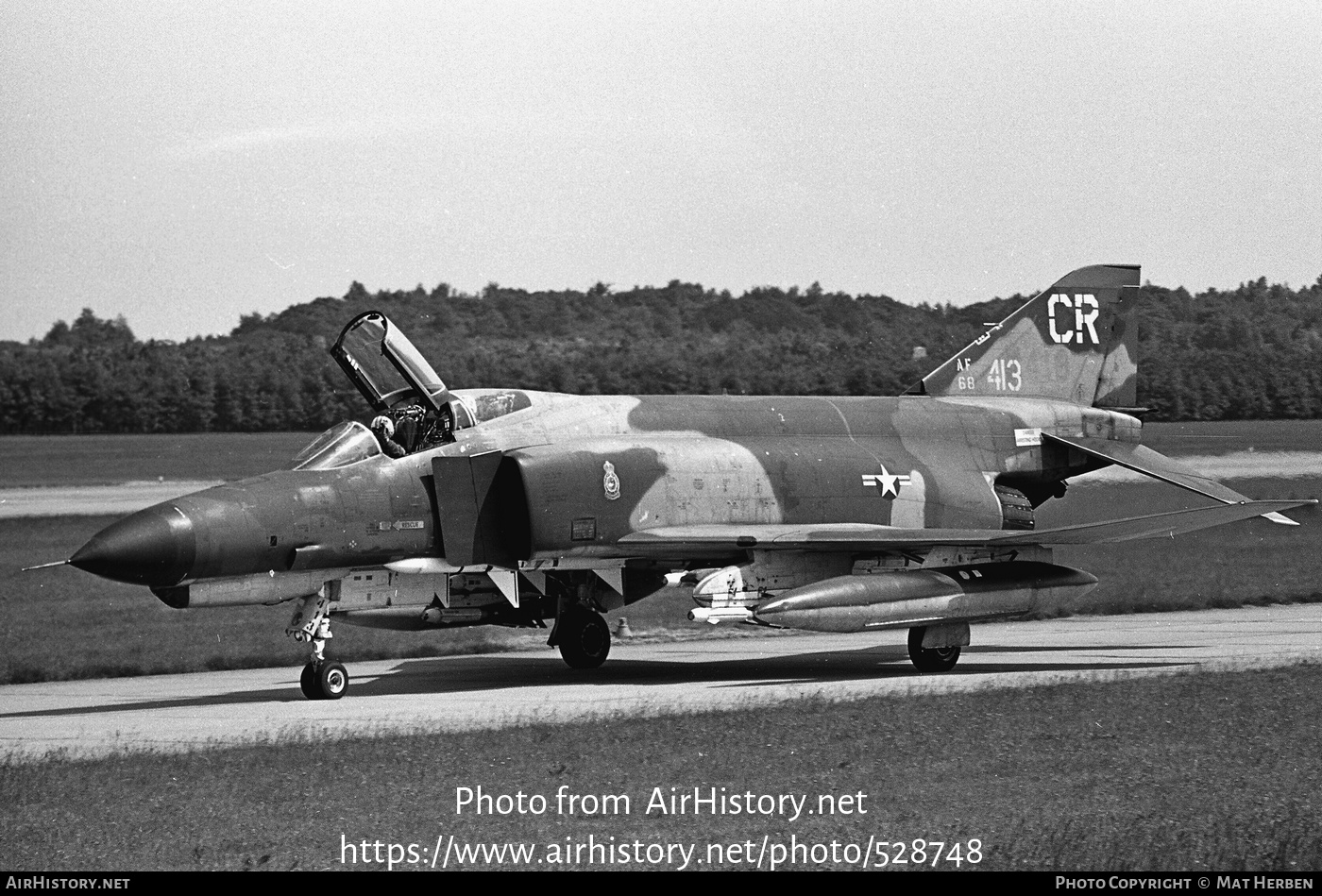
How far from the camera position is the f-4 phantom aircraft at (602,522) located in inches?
547

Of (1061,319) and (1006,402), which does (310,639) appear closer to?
(1006,402)

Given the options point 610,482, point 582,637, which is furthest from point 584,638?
point 610,482

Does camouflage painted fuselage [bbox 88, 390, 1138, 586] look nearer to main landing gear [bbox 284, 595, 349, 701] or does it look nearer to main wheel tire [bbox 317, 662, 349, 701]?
main landing gear [bbox 284, 595, 349, 701]

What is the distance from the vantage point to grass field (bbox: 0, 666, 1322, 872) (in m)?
7.96

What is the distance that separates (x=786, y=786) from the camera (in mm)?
9461

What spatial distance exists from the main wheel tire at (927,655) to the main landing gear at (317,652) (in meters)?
5.48

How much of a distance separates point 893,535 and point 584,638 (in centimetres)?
344

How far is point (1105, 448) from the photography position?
18.6m

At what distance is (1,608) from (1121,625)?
14.4 m

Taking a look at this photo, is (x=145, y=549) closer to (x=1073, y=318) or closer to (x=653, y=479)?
(x=653, y=479)

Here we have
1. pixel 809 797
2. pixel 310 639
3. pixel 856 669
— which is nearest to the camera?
pixel 809 797

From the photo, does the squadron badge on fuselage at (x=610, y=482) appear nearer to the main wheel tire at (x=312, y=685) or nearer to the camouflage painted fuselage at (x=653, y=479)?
the camouflage painted fuselage at (x=653, y=479)

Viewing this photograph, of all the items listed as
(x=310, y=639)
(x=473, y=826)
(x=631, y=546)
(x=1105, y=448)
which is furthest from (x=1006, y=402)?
(x=473, y=826)

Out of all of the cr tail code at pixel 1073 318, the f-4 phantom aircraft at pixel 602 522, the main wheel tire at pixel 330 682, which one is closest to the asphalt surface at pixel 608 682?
the main wheel tire at pixel 330 682
